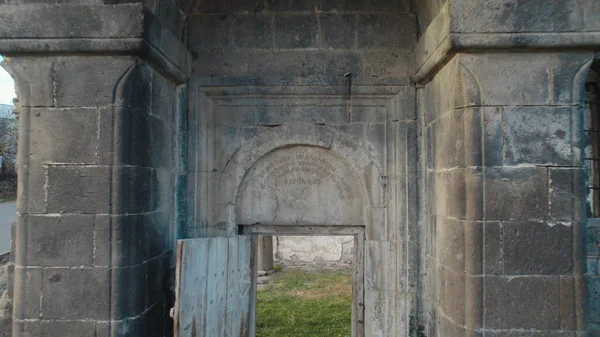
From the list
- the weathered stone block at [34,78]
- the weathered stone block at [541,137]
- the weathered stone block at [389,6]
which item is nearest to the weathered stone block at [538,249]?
the weathered stone block at [541,137]

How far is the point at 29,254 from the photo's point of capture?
2719 millimetres

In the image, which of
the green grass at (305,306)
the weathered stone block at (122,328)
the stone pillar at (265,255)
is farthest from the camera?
the stone pillar at (265,255)

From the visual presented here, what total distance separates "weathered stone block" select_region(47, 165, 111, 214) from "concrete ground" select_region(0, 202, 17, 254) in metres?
7.24

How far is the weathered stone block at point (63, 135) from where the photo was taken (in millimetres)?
2740

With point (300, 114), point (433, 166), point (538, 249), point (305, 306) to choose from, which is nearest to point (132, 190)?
point (300, 114)

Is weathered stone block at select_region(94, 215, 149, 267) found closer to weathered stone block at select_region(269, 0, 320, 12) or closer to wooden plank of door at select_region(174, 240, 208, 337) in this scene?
wooden plank of door at select_region(174, 240, 208, 337)

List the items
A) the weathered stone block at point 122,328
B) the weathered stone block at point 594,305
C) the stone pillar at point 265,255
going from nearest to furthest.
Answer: the weathered stone block at point 122,328
the weathered stone block at point 594,305
the stone pillar at point 265,255

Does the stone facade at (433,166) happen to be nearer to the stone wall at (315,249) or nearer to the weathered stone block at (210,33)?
the weathered stone block at (210,33)

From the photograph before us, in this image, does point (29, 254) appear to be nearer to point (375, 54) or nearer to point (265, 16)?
point (265, 16)

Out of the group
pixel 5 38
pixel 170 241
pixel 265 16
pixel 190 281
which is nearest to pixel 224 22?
pixel 265 16

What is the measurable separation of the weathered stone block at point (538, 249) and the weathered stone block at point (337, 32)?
86.0 inches

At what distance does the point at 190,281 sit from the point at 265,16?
2471mm

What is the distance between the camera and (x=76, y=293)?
2.70 m

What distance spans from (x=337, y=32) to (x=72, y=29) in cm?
219
